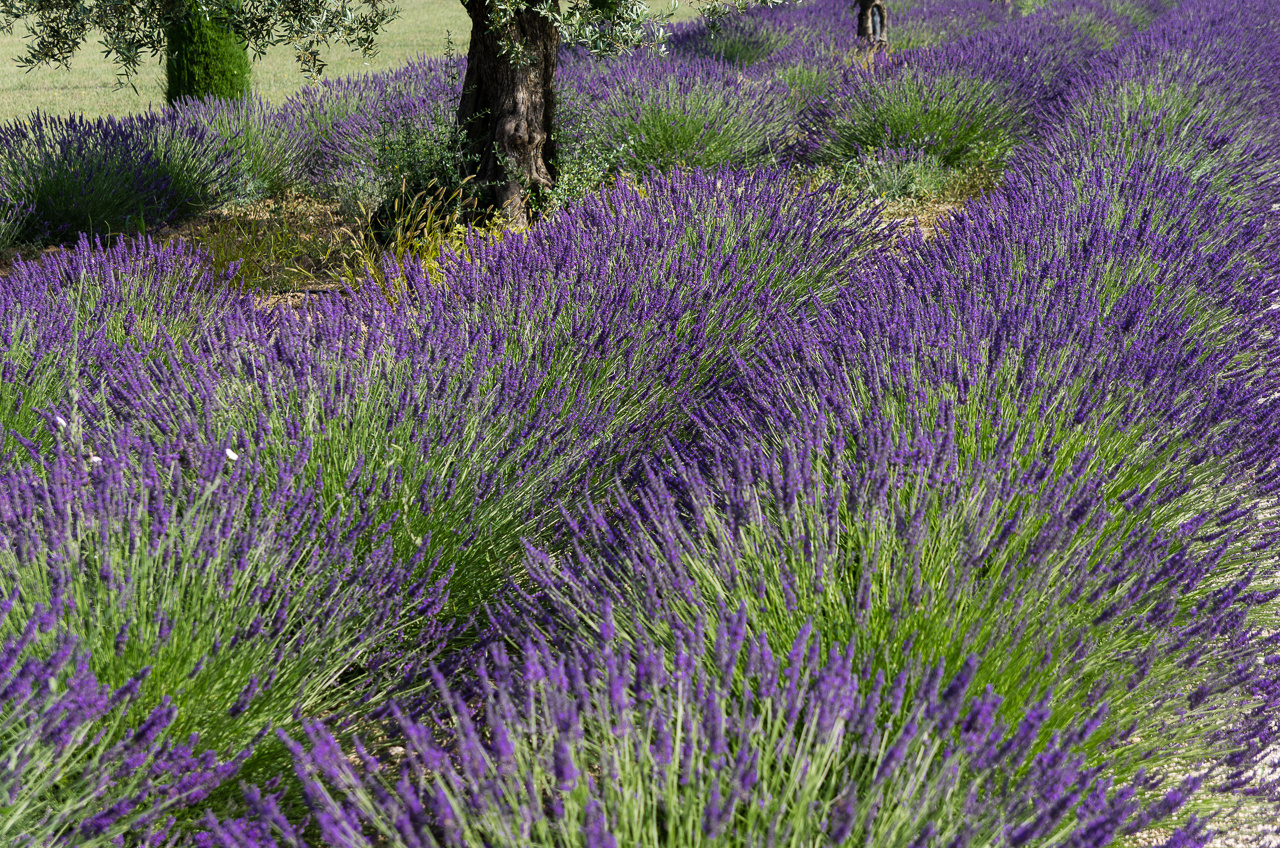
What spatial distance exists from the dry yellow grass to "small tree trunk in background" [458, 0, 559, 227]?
3.03 meters

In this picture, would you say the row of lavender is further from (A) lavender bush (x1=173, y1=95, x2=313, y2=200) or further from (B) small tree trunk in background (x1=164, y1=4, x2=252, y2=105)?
(B) small tree trunk in background (x1=164, y1=4, x2=252, y2=105)

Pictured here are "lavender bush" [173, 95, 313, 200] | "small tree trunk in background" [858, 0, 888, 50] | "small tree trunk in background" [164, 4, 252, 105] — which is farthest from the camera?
"small tree trunk in background" [858, 0, 888, 50]

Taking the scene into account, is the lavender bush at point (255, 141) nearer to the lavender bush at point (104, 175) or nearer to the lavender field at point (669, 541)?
the lavender bush at point (104, 175)

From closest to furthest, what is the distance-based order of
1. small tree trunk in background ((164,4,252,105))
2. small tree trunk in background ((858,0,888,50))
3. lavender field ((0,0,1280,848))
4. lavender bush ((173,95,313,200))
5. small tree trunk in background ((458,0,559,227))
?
lavender field ((0,0,1280,848)) → small tree trunk in background ((458,0,559,227)) → lavender bush ((173,95,313,200)) → small tree trunk in background ((164,4,252,105)) → small tree trunk in background ((858,0,888,50))

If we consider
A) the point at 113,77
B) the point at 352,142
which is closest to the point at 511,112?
the point at 352,142

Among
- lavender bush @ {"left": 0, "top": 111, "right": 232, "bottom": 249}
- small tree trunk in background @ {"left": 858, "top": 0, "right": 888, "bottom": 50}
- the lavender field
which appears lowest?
the lavender field

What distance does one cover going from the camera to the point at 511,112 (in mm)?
5617

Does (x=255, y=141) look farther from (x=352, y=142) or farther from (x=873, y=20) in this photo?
(x=873, y=20)

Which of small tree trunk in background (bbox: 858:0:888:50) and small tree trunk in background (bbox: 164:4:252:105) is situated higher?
small tree trunk in background (bbox: 858:0:888:50)

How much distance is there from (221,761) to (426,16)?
3500 centimetres

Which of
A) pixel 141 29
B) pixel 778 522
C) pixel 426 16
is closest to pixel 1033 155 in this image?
pixel 778 522

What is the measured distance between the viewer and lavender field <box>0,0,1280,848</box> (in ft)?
4.13

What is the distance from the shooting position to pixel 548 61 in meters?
5.63

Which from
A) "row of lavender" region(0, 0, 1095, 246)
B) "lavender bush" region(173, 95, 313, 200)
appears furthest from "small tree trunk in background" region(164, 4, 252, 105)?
"lavender bush" region(173, 95, 313, 200)
